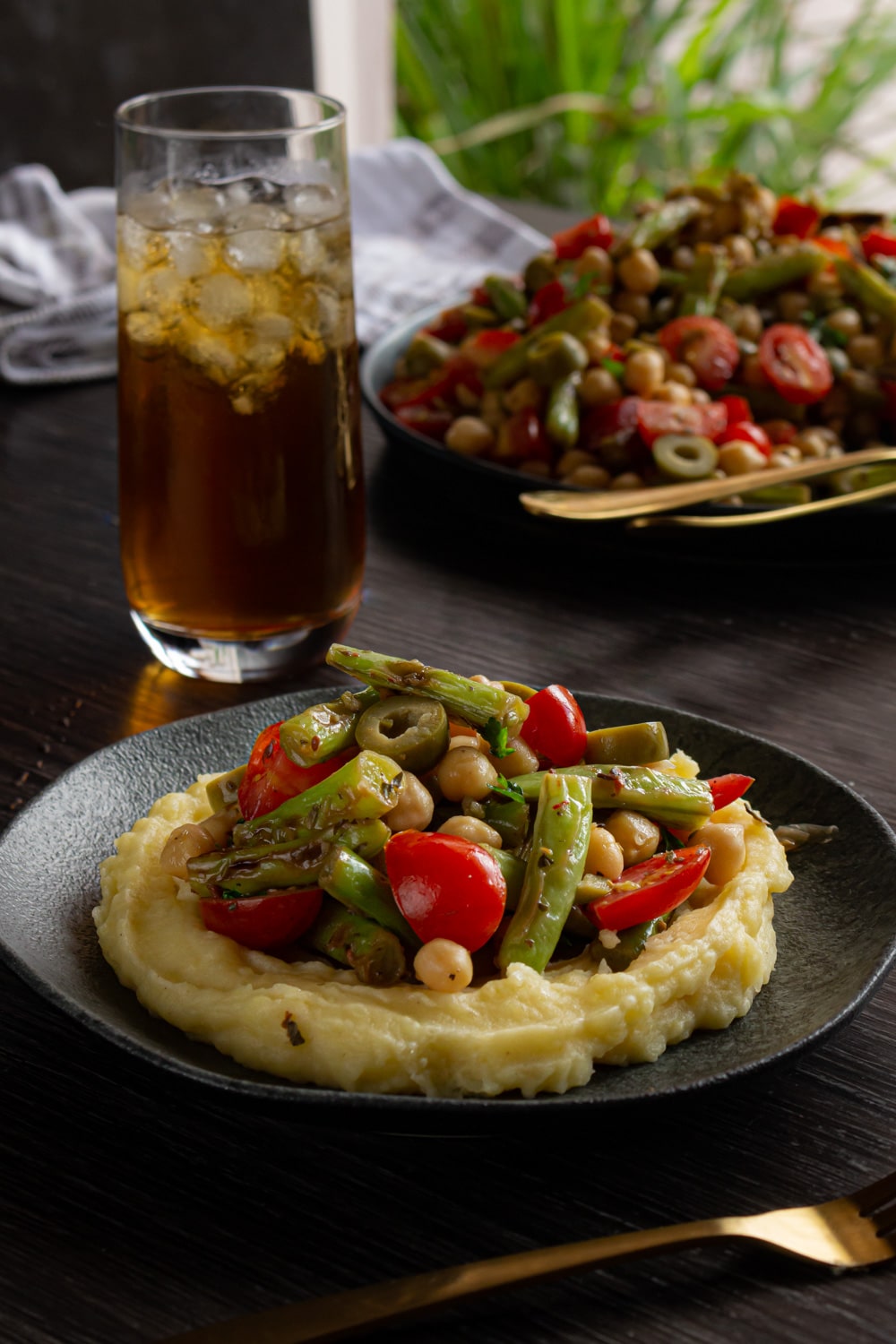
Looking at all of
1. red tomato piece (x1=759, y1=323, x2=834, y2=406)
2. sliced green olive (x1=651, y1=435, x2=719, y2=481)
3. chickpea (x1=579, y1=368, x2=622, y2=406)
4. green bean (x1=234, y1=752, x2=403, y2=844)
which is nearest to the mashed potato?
green bean (x1=234, y1=752, x2=403, y2=844)

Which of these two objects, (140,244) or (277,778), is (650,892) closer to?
(277,778)

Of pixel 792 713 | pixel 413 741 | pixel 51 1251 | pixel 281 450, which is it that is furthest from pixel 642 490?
pixel 51 1251

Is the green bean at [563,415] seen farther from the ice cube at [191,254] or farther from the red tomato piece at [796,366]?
the ice cube at [191,254]

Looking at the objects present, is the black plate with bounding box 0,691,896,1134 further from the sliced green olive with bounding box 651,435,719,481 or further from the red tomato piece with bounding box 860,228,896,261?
the red tomato piece with bounding box 860,228,896,261

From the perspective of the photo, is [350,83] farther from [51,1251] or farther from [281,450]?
[51,1251]

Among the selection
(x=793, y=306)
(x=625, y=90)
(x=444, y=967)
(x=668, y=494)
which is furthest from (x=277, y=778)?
(x=625, y=90)
